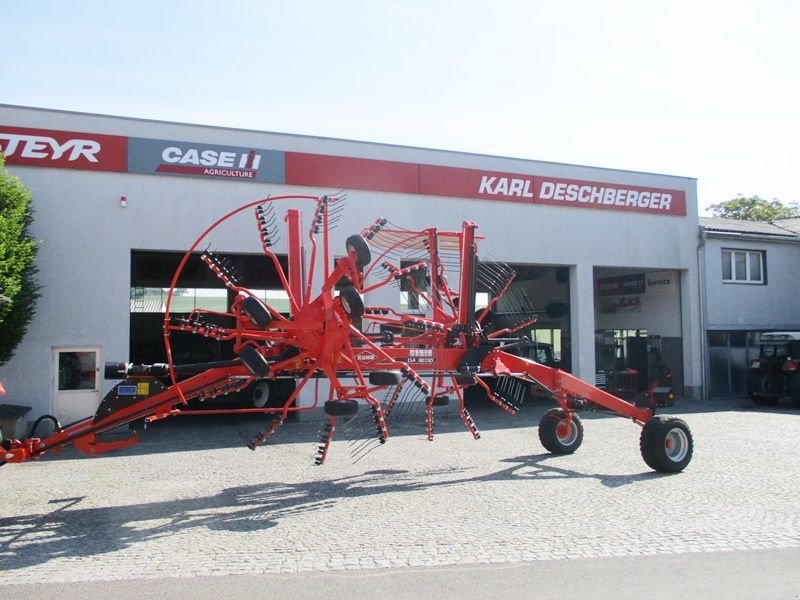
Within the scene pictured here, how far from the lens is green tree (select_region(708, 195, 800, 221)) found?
178 feet

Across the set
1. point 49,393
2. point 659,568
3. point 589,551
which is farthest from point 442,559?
point 49,393

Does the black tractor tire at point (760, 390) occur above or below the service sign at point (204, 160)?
below

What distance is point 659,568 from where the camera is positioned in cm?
591

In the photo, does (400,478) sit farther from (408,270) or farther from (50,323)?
(50,323)

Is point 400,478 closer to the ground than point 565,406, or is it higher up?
closer to the ground

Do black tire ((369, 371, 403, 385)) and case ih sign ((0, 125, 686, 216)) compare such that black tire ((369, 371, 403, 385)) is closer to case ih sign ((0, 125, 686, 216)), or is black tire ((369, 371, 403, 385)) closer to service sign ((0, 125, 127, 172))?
case ih sign ((0, 125, 686, 216))

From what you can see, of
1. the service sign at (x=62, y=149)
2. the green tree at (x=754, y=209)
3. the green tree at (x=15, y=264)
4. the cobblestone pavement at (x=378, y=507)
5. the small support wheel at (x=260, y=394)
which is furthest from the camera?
the green tree at (x=754, y=209)

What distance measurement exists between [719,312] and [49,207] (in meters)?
18.4

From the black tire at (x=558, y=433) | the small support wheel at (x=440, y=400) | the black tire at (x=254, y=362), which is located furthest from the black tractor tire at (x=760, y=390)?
the black tire at (x=254, y=362)

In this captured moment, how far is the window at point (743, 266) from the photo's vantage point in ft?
75.2

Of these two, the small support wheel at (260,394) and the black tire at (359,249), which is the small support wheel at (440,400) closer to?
the black tire at (359,249)

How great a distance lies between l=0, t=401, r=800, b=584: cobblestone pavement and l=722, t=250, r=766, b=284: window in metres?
10.4


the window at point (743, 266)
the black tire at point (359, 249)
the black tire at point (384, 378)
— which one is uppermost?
the window at point (743, 266)

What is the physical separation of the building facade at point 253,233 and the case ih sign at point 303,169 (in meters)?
0.03
